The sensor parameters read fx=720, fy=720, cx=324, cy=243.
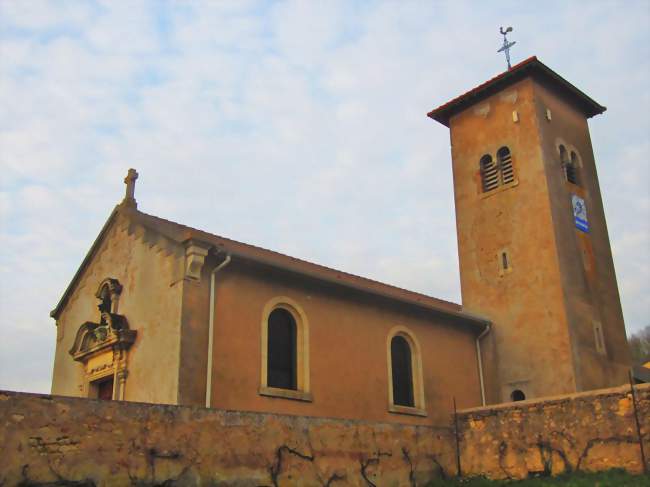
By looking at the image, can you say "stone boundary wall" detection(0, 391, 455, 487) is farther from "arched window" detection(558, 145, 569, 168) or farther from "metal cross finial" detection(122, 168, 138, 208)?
"arched window" detection(558, 145, 569, 168)

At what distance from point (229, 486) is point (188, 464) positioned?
74 cm

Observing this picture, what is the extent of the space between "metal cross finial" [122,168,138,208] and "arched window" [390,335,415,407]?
745 cm

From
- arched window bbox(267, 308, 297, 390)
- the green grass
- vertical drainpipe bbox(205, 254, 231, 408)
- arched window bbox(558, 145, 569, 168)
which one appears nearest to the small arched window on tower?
arched window bbox(558, 145, 569, 168)

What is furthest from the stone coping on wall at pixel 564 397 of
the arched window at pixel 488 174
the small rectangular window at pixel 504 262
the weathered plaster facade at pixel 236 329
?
the arched window at pixel 488 174

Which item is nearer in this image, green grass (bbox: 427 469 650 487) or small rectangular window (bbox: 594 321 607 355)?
green grass (bbox: 427 469 650 487)

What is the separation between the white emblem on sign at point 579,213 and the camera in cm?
2202

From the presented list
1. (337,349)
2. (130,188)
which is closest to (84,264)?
(130,188)

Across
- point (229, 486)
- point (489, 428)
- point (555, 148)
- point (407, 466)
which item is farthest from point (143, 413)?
point (555, 148)

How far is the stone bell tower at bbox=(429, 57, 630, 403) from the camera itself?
2019 cm

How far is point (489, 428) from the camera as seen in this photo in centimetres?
1334

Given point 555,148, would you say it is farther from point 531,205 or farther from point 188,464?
point 188,464

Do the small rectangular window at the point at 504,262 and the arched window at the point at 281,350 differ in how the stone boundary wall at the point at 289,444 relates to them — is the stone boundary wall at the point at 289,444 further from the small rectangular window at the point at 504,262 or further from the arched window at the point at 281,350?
the small rectangular window at the point at 504,262

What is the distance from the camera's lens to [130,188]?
716 inches

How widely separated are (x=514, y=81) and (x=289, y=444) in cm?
1612
